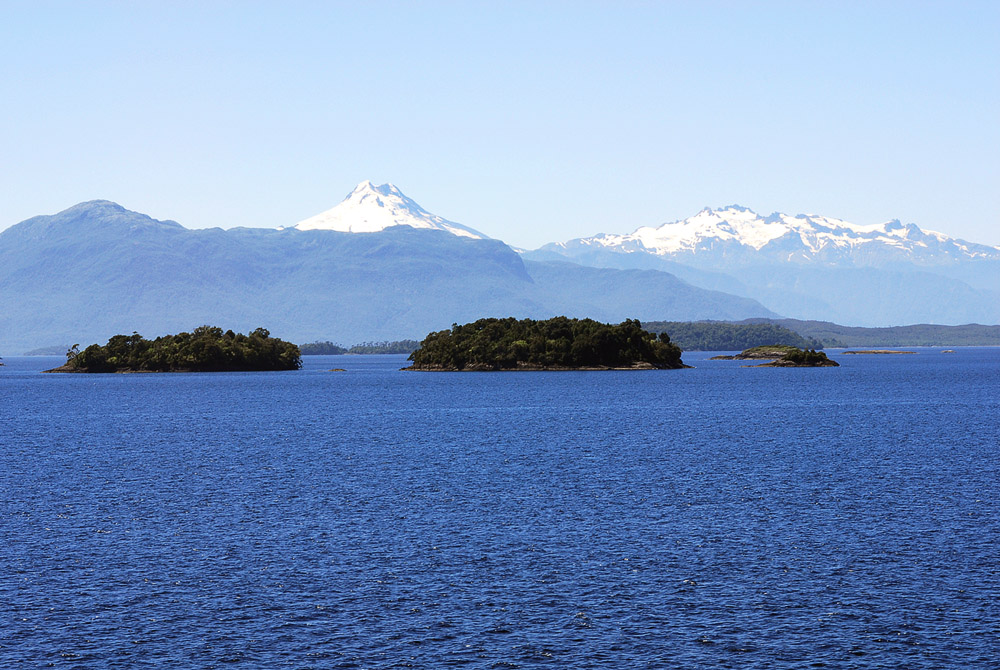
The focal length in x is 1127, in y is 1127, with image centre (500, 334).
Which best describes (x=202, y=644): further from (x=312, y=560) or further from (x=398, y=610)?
(x=312, y=560)

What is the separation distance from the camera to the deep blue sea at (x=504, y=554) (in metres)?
37.8

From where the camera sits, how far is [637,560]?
1976 inches

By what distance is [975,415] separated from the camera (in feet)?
463

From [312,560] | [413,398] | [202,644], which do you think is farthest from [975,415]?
[202,644]

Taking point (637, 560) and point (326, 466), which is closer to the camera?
point (637, 560)

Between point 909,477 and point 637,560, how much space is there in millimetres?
35285

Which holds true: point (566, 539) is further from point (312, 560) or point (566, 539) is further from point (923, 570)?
point (923, 570)

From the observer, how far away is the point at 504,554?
170ft

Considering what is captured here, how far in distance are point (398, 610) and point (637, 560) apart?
12.8m

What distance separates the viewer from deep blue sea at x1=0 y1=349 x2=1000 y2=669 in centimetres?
3778

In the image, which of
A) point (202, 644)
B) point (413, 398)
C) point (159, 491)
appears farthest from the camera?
point (413, 398)

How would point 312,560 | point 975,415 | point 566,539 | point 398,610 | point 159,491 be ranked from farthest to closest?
point 975,415 < point 159,491 < point 566,539 < point 312,560 < point 398,610

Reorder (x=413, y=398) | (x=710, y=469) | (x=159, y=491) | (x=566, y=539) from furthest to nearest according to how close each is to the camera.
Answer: (x=413, y=398) → (x=710, y=469) → (x=159, y=491) → (x=566, y=539)

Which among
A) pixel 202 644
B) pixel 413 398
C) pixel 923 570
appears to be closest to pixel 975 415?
pixel 413 398
